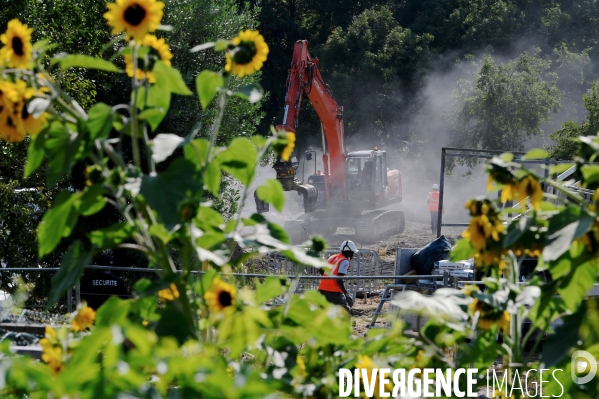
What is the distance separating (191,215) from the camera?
5.31 feet

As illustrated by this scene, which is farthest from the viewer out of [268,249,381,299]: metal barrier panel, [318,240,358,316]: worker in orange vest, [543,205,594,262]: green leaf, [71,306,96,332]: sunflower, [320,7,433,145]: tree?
[320,7,433,145]: tree

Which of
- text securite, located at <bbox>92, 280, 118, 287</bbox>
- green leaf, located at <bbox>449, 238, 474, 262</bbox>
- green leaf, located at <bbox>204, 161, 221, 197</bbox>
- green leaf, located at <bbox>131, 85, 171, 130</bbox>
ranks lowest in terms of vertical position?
text securite, located at <bbox>92, 280, 118, 287</bbox>

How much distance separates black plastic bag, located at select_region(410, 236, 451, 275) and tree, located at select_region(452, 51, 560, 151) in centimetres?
2093

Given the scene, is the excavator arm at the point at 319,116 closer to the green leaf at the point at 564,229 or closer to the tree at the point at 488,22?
the green leaf at the point at 564,229

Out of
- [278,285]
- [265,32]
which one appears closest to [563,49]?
[265,32]

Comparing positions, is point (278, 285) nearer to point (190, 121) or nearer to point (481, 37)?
point (190, 121)

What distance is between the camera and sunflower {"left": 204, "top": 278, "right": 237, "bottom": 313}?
168cm

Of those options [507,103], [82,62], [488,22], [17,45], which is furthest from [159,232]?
[488,22]

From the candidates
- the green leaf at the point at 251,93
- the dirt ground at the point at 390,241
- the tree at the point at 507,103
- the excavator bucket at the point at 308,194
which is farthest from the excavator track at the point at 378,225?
the green leaf at the point at 251,93

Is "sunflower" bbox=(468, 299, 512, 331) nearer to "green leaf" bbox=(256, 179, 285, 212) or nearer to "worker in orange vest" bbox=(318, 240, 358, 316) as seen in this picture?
"green leaf" bbox=(256, 179, 285, 212)

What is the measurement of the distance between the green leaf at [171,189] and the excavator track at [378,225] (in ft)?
75.3

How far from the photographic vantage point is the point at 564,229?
5.16 ft

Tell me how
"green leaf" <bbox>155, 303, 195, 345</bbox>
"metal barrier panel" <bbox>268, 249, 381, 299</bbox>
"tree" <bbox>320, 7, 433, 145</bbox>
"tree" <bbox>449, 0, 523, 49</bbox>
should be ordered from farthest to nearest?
"tree" <bbox>449, 0, 523, 49</bbox> → "tree" <bbox>320, 7, 433, 145</bbox> → "metal barrier panel" <bbox>268, 249, 381, 299</bbox> → "green leaf" <bbox>155, 303, 195, 345</bbox>

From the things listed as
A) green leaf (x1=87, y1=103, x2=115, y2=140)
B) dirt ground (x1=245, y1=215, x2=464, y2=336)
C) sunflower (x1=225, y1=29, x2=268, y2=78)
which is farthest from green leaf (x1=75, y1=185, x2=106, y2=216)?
dirt ground (x1=245, y1=215, x2=464, y2=336)
